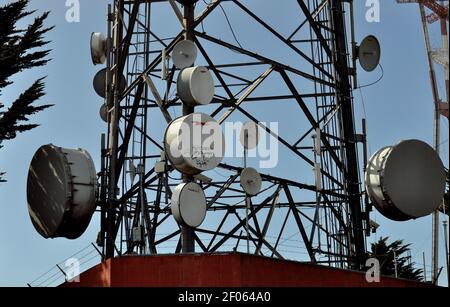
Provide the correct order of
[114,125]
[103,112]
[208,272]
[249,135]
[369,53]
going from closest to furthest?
[208,272] → [249,135] → [114,125] → [103,112] → [369,53]

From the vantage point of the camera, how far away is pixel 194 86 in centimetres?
1830

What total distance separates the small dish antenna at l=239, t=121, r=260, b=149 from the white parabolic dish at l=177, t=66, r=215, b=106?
241 centimetres

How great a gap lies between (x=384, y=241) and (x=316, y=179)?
1262 inches

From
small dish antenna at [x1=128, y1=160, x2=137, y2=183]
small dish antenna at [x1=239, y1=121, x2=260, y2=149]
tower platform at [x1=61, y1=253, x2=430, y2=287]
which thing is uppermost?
small dish antenna at [x1=239, y1=121, x2=260, y2=149]

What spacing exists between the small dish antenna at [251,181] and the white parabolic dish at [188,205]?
6.23 ft

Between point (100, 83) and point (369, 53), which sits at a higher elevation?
point (369, 53)

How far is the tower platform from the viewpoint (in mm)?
15984

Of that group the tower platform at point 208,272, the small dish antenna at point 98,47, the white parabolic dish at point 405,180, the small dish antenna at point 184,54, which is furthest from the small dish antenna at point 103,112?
the white parabolic dish at point 405,180

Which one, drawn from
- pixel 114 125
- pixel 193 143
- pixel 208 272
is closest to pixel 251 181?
pixel 193 143

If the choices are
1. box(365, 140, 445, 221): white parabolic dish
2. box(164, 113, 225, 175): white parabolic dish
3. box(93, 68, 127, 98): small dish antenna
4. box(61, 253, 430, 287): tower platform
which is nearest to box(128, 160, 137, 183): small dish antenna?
box(93, 68, 127, 98): small dish antenna

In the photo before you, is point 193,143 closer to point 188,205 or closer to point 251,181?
point 188,205

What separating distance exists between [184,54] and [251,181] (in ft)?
11.1

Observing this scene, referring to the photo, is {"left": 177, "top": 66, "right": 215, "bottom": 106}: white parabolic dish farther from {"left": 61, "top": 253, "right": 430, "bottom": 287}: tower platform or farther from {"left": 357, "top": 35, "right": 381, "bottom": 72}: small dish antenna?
{"left": 357, "top": 35, "right": 381, "bottom": 72}: small dish antenna
